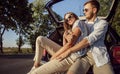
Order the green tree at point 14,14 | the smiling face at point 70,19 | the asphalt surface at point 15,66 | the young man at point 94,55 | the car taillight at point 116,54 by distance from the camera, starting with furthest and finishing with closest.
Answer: the green tree at point 14,14
the asphalt surface at point 15,66
the car taillight at point 116,54
the smiling face at point 70,19
the young man at point 94,55

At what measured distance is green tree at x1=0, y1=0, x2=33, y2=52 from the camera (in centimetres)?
5266

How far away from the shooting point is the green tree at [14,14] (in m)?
52.7

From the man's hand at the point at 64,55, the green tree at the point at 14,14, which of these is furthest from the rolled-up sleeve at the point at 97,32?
the green tree at the point at 14,14

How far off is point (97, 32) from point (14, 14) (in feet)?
168

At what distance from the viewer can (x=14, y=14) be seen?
5484cm

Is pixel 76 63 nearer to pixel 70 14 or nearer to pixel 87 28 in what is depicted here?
pixel 87 28

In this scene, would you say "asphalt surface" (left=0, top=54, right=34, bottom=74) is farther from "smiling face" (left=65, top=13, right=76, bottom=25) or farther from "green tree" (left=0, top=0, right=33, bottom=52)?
"green tree" (left=0, top=0, right=33, bottom=52)

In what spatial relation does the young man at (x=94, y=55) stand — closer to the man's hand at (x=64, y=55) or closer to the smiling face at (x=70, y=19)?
the man's hand at (x=64, y=55)

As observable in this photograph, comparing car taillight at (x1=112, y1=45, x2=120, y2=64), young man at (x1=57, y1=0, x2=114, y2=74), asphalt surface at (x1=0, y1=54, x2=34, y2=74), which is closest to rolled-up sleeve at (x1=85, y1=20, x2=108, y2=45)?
young man at (x1=57, y1=0, x2=114, y2=74)

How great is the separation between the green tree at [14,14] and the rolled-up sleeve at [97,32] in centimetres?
4774

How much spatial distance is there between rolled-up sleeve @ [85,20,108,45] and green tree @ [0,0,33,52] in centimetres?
4774

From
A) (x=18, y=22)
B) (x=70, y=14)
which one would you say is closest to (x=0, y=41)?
(x=18, y=22)

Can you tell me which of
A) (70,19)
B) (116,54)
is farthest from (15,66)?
(70,19)

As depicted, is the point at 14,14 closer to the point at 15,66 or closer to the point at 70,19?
the point at 15,66
